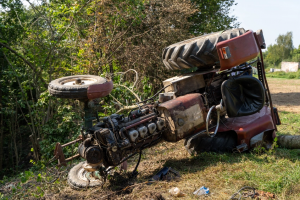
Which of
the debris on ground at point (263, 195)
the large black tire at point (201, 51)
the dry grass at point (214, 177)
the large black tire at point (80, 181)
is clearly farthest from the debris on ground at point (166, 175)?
the large black tire at point (201, 51)

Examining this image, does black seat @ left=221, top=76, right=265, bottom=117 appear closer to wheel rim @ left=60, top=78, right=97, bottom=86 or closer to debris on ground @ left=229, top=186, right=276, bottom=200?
debris on ground @ left=229, top=186, right=276, bottom=200

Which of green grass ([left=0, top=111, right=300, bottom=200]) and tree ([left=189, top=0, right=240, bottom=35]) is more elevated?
tree ([left=189, top=0, right=240, bottom=35])

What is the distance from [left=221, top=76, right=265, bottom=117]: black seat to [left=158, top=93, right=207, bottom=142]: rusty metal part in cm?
44

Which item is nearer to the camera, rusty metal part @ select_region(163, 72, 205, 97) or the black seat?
the black seat

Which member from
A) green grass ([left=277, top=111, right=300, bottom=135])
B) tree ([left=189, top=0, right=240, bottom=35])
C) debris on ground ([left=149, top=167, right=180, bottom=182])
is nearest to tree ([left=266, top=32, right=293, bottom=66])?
tree ([left=189, top=0, right=240, bottom=35])

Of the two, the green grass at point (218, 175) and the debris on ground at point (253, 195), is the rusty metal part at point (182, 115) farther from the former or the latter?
the debris on ground at point (253, 195)

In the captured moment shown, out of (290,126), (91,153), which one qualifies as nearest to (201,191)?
(91,153)

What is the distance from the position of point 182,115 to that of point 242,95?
121 centimetres

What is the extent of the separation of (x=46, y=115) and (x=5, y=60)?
2227 millimetres

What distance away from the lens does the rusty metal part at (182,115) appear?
170 inches

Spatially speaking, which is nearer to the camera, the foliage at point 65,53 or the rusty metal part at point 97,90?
the rusty metal part at point 97,90

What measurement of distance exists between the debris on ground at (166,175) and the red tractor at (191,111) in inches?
17.9

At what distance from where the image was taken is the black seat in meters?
4.61

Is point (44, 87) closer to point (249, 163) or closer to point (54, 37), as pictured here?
point (54, 37)
